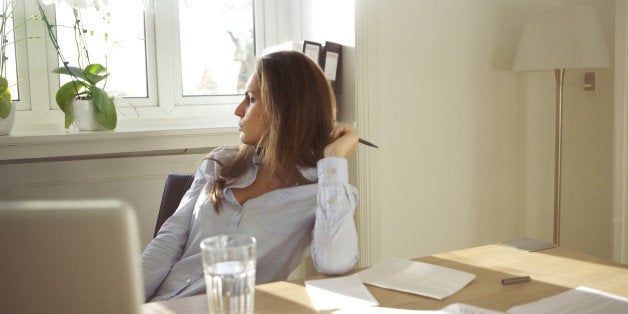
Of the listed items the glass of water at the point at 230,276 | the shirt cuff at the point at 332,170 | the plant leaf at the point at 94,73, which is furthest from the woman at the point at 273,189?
the plant leaf at the point at 94,73

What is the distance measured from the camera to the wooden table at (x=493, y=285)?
1.04 m

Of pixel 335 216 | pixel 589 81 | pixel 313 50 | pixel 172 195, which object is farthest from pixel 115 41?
pixel 589 81

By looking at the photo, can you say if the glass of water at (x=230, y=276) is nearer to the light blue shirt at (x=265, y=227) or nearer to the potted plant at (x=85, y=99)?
the light blue shirt at (x=265, y=227)

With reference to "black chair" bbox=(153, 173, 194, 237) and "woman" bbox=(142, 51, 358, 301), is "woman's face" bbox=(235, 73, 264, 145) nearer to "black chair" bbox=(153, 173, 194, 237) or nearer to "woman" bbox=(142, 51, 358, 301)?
"woman" bbox=(142, 51, 358, 301)

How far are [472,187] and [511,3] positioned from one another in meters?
0.82

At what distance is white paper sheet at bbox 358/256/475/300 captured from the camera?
110cm

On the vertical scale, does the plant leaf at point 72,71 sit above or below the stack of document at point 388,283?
above

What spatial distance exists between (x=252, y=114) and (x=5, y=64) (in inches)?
43.5

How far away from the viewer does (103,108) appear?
212cm

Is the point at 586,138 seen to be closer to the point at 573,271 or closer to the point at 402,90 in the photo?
the point at 402,90

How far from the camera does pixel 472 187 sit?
2721mm

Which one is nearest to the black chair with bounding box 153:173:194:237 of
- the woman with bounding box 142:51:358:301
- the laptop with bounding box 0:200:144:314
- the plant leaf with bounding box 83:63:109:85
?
the woman with bounding box 142:51:358:301

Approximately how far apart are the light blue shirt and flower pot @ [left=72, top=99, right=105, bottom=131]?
74 cm

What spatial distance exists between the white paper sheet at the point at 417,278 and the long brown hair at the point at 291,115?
400 mm
